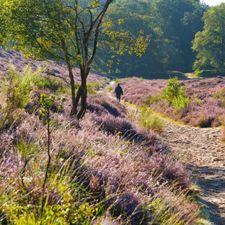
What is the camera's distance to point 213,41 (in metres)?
74.6

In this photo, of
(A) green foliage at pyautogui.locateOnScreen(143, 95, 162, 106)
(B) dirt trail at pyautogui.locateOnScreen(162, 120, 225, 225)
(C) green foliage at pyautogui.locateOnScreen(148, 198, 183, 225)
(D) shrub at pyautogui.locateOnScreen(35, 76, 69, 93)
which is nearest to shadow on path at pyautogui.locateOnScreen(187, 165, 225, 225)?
(B) dirt trail at pyautogui.locateOnScreen(162, 120, 225, 225)

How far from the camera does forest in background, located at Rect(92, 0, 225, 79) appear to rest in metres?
75.0

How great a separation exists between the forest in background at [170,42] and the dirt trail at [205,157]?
41.3 m

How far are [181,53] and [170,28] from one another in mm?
12090

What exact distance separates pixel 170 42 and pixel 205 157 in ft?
271

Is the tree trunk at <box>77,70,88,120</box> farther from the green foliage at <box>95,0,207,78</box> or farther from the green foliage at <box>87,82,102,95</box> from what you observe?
the green foliage at <box>95,0,207,78</box>

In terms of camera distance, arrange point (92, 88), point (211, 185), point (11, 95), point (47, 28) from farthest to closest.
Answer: point (92, 88)
point (47, 28)
point (211, 185)
point (11, 95)

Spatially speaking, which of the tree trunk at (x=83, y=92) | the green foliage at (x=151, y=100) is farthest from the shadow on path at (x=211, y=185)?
the green foliage at (x=151, y=100)

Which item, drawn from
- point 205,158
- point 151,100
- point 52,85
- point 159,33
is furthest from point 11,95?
point 159,33

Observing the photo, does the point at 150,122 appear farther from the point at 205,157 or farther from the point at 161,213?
the point at 161,213

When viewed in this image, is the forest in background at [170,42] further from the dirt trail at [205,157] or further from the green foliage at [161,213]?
the green foliage at [161,213]

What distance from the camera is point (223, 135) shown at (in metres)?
14.7

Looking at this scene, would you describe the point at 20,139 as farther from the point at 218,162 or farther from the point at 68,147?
the point at 218,162

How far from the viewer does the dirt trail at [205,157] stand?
764 centimetres
